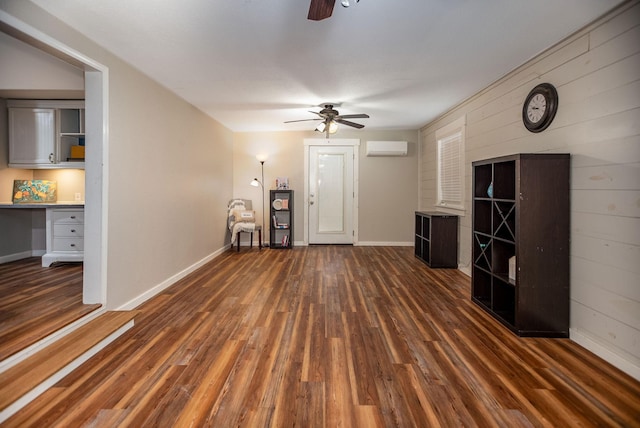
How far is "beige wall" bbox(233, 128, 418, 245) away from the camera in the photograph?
244 inches

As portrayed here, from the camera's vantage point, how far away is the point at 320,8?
1665 millimetres

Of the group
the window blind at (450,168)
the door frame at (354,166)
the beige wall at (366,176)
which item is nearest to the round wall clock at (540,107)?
the window blind at (450,168)

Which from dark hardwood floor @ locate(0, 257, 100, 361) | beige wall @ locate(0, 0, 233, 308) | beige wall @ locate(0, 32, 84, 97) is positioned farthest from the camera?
beige wall @ locate(0, 32, 84, 97)

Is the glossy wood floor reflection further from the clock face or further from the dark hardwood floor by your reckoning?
the clock face

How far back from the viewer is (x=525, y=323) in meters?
2.40

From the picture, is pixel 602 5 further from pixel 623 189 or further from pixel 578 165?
pixel 623 189

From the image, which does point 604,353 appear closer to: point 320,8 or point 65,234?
point 320,8

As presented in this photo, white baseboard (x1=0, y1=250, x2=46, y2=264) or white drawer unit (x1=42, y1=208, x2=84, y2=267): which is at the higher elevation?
white drawer unit (x1=42, y1=208, x2=84, y2=267)

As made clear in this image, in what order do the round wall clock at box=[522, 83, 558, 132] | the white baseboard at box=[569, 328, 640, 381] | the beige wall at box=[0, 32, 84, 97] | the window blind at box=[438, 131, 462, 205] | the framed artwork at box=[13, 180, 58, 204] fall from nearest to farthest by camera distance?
the white baseboard at box=[569, 328, 640, 381]
the round wall clock at box=[522, 83, 558, 132]
the beige wall at box=[0, 32, 84, 97]
the framed artwork at box=[13, 180, 58, 204]
the window blind at box=[438, 131, 462, 205]

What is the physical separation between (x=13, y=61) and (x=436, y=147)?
233 inches

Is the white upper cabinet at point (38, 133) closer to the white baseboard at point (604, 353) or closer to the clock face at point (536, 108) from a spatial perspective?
the clock face at point (536, 108)

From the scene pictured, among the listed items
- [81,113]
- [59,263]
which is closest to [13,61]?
[81,113]

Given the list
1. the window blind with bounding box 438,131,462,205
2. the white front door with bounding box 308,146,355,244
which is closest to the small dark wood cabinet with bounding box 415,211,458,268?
the window blind with bounding box 438,131,462,205

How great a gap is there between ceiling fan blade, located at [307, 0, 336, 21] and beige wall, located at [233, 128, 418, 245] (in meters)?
4.48
